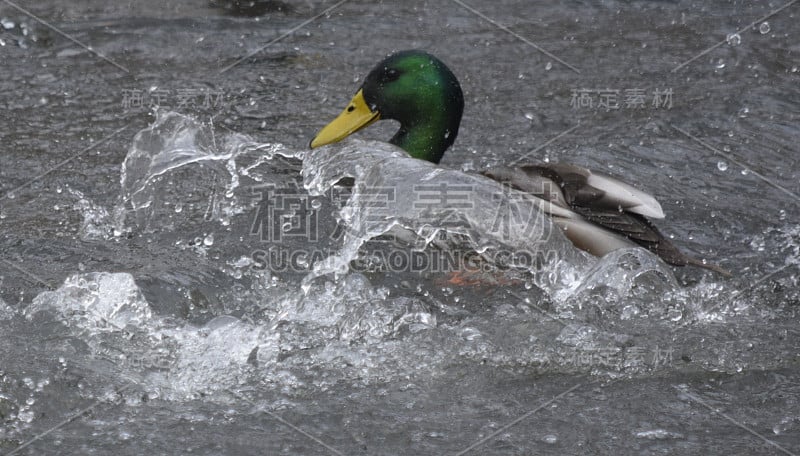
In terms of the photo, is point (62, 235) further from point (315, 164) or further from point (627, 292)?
point (627, 292)

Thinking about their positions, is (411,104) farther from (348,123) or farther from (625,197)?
(625,197)

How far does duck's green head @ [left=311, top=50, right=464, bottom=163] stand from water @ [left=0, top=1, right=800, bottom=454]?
0.21m

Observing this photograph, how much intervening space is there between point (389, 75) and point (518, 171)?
755mm

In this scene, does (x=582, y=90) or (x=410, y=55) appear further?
(x=582, y=90)

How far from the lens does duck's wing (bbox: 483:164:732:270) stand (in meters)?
4.07

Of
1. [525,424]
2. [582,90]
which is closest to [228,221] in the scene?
[525,424]

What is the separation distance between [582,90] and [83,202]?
286 centimetres

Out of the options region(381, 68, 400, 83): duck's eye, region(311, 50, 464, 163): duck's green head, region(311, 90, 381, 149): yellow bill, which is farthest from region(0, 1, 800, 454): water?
region(381, 68, 400, 83): duck's eye

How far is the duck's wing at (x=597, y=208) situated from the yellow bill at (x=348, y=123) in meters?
0.65

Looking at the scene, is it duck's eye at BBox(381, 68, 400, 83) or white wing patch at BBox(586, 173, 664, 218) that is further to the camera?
duck's eye at BBox(381, 68, 400, 83)

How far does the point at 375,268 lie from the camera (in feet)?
14.4

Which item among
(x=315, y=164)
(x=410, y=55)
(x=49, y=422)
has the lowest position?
(x=49, y=422)

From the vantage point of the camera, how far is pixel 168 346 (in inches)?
145

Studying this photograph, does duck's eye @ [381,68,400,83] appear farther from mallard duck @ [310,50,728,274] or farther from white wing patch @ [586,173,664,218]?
white wing patch @ [586,173,664,218]
